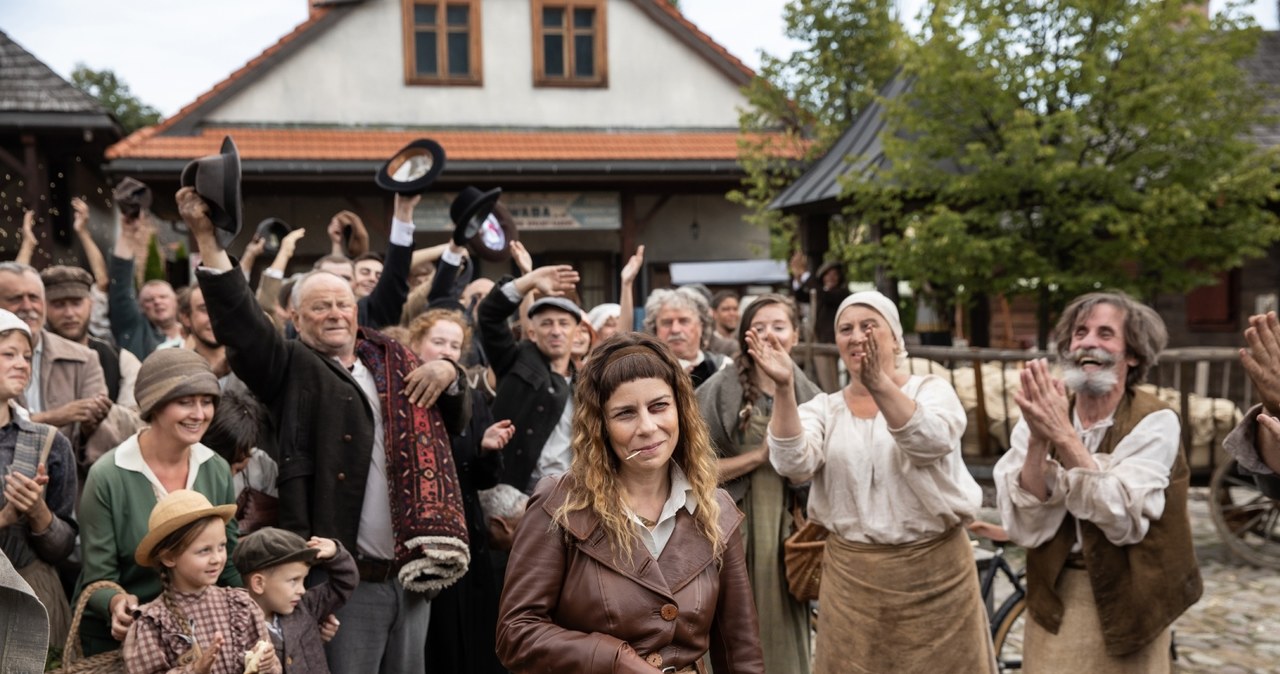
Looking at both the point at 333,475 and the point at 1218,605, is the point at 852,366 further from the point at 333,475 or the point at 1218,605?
the point at 1218,605

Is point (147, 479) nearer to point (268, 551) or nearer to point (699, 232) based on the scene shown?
point (268, 551)

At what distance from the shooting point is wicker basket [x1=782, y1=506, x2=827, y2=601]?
4.01 meters

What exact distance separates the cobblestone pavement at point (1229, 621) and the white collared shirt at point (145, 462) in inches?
177

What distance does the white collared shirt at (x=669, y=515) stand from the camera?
258cm

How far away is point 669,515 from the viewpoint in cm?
262

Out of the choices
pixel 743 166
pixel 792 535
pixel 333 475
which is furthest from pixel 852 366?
pixel 743 166

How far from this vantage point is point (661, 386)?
2.62m

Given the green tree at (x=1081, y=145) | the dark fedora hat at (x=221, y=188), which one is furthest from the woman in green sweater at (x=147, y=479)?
the green tree at (x=1081, y=145)

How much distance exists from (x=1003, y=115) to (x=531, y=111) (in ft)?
28.6

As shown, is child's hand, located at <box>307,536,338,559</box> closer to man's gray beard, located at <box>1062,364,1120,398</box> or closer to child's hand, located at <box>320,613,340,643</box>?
child's hand, located at <box>320,613,340,643</box>

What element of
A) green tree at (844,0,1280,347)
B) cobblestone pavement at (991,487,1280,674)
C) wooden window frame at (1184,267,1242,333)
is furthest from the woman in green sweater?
wooden window frame at (1184,267,1242,333)

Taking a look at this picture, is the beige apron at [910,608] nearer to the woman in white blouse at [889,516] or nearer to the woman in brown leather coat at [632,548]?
the woman in white blouse at [889,516]

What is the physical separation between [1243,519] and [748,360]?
5838 mm

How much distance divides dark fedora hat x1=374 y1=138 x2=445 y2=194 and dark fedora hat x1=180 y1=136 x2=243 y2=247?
55.7 inches
